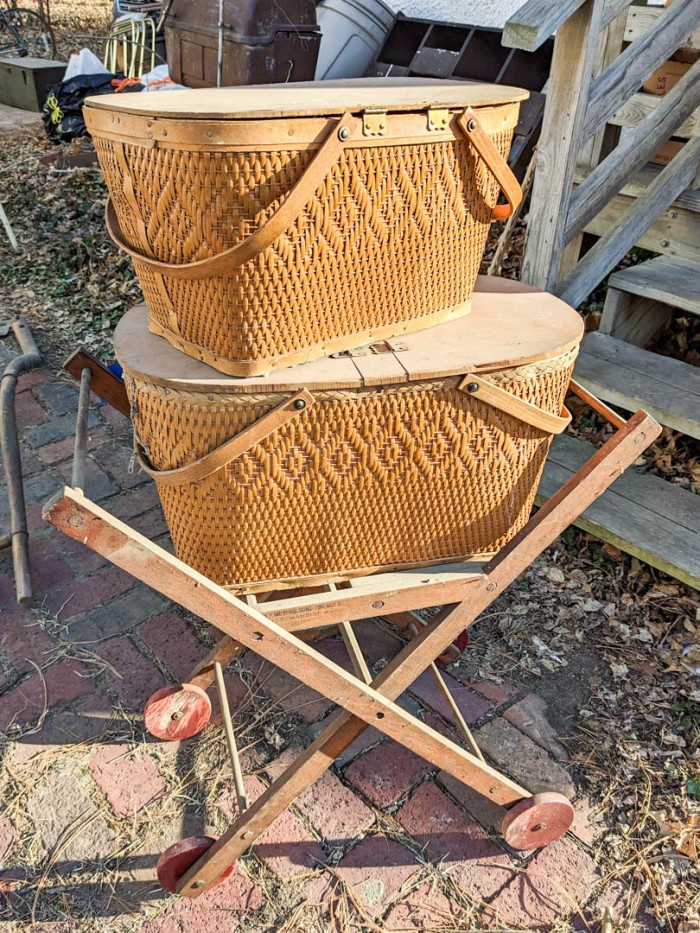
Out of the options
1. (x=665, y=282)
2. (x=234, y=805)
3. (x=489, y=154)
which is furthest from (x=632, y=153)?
(x=234, y=805)

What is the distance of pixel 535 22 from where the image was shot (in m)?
1.83

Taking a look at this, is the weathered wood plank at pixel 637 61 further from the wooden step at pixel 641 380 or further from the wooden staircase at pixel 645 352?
the wooden step at pixel 641 380

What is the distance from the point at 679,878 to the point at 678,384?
1.57 metres

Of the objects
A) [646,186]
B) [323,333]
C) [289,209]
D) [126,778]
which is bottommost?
[126,778]

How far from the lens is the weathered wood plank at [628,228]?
267 cm

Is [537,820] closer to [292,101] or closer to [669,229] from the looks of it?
[292,101]

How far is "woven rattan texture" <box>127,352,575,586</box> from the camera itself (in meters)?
1.37

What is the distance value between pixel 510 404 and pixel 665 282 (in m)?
1.68

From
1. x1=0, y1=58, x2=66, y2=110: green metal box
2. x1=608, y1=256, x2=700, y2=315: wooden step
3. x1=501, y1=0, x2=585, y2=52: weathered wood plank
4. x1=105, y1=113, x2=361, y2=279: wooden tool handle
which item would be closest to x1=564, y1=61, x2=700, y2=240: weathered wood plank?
x1=608, y1=256, x2=700, y2=315: wooden step

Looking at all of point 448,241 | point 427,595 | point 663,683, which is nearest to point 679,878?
point 663,683

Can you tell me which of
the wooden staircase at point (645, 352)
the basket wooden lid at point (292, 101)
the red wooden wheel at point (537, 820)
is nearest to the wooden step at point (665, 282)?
the wooden staircase at point (645, 352)

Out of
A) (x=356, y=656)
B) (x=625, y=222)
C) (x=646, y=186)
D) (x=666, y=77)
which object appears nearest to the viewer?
(x=356, y=656)

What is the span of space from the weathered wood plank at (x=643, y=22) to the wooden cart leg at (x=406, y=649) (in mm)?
2397

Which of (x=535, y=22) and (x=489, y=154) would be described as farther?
(x=535, y=22)
